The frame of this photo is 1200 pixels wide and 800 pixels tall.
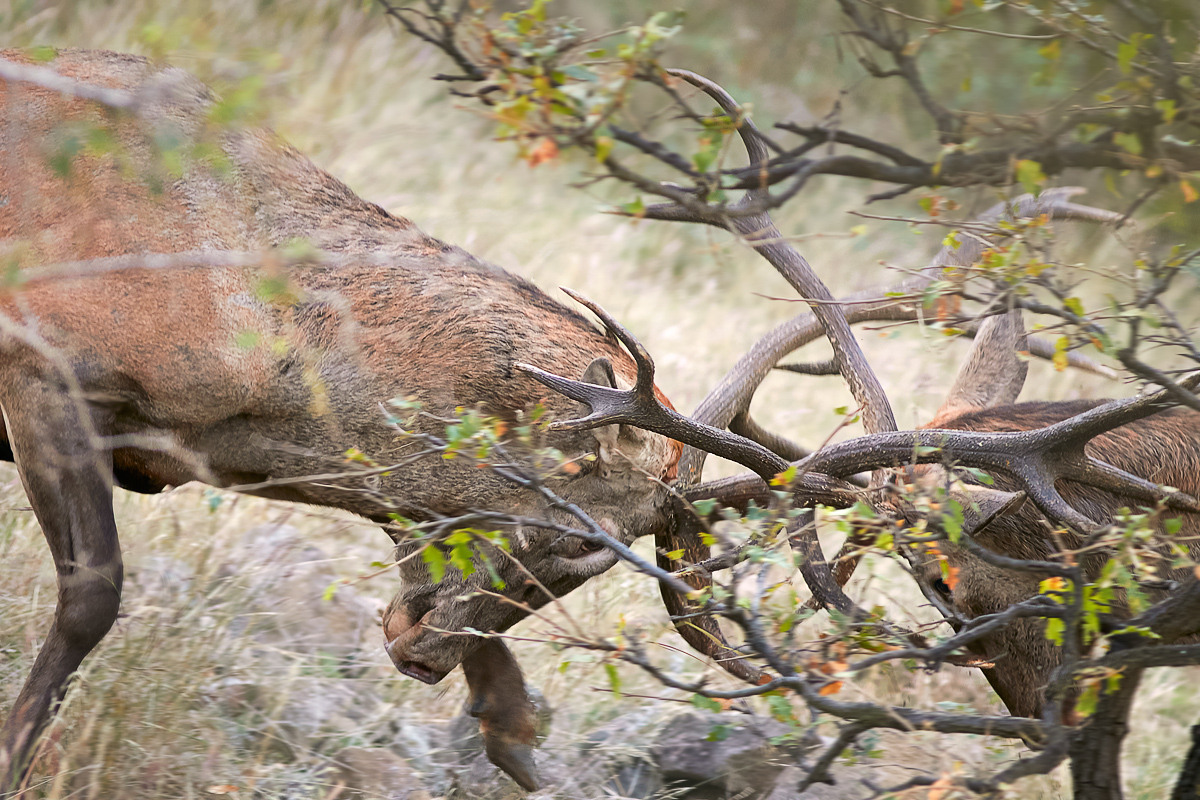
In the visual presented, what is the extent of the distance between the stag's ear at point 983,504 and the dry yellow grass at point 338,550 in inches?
11.5

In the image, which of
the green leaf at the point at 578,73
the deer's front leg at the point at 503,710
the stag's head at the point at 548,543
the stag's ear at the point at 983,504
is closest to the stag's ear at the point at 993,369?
the stag's ear at the point at 983,504

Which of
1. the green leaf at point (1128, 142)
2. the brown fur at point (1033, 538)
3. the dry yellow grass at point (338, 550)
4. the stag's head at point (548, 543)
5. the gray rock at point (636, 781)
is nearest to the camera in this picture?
the green leaf at point (1128, 142)

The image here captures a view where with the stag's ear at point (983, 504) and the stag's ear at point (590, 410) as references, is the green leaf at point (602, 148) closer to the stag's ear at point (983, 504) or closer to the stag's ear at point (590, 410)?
the stag's ear at point (590, 410)

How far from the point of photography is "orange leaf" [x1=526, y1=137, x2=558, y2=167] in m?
2.11

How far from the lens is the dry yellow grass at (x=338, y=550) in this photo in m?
3.51

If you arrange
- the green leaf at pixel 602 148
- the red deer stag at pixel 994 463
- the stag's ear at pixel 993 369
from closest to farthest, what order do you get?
the green leaf at pixel 602 148 < the red deer stag at pixel 994 463 < the stag's ear at pixel 993 369

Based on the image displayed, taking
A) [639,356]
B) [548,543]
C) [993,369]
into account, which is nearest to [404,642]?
[548,543]

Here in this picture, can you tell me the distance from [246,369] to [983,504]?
2.15 metres

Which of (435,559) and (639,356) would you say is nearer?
(435,559)

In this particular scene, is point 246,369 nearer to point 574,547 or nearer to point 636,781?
point 574,547

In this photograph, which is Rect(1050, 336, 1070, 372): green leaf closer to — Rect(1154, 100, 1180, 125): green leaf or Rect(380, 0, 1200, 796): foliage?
Rect(380, 0, 1200, 796): foliage

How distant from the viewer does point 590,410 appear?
10.6ft

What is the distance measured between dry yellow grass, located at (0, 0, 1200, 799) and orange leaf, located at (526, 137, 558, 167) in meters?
0.26

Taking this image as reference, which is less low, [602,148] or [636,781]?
[602,148]
